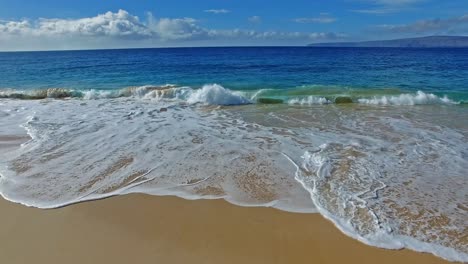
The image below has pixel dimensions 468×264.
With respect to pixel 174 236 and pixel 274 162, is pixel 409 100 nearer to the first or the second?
pixel 274 162

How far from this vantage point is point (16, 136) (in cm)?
898

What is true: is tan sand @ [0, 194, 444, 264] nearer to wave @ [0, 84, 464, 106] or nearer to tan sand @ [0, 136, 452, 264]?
tan sand @ [0, 136, 452, 264]

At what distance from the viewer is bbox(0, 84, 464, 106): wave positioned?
628 inches

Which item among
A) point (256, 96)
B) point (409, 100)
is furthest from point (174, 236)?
point (409, 100)

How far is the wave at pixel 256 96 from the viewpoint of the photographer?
15.9 meters

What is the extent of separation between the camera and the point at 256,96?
17891 millimetres

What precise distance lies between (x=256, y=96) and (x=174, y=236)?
14215 millimetres

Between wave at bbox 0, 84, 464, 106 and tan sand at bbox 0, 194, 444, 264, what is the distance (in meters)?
11.2

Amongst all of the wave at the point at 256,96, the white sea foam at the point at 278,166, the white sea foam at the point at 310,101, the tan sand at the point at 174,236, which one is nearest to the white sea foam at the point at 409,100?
the wave at the point at 256,96

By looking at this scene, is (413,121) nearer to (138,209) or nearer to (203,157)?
(203,157)

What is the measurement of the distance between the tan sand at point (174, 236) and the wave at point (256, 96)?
440 inches

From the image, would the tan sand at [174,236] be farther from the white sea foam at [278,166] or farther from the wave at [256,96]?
the wave at [256,96]

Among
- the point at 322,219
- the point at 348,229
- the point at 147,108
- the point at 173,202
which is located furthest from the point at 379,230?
the point at 147,108

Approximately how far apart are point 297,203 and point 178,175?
2339 mm
